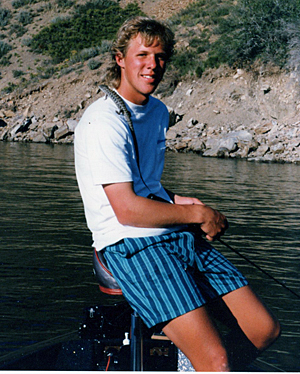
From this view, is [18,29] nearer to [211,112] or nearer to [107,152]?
[211,112]

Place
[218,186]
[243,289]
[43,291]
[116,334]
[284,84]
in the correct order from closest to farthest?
[243,289] → [116,334] → [43,291] → [218,186] → [284,84]

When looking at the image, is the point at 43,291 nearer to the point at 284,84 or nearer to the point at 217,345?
the point at 217,345

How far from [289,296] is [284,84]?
27.1m

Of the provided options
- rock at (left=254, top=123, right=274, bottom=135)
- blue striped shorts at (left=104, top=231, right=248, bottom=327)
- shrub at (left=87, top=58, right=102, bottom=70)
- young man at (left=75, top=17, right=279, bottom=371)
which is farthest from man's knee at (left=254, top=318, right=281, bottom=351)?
shrub at (left=87, top=58, right=102, bottom=70)

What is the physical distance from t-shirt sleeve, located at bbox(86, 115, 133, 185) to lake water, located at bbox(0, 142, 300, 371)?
232 cm

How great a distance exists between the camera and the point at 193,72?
35906 millimetres

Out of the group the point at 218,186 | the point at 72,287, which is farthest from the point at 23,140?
the point at 72,287

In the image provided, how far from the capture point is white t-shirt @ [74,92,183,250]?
233cm

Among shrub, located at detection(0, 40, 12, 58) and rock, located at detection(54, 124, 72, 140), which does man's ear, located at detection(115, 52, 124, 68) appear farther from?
shrub, located at detection(0, 40, 12, 58)

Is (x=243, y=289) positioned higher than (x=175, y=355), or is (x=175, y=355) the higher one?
(x=243, y=289)

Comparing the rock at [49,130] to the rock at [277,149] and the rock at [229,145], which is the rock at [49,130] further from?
the rock at [277,149]

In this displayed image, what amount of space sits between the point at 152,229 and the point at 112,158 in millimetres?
361

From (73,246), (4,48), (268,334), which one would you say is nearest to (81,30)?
(4,48)

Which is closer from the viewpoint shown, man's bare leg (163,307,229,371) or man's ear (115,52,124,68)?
man's bare leg (163,307,229,371)
